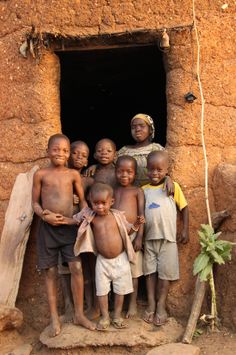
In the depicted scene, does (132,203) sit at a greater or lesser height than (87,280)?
greater

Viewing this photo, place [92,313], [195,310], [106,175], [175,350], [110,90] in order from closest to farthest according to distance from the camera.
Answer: [175,350], [195,310], [92,313], [106,175], [110,90]

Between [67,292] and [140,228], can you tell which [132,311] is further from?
[140,228]

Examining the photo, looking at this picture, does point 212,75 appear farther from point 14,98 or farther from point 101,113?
point 101,113

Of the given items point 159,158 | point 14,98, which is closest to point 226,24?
point 159,158

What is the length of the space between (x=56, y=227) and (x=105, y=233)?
40 centimetres

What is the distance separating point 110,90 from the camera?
775 centimetres

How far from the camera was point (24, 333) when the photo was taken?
4.21m

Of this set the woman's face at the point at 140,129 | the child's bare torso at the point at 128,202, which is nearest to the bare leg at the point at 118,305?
the child's bare torso at the point at 128,202

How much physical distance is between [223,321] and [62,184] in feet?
5.54

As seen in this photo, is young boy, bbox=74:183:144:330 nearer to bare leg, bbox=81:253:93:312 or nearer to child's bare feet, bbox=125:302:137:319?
child's bare feet, bbox=125:302:137:319

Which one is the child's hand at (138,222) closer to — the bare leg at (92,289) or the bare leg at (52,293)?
the bare leg at (92,289)

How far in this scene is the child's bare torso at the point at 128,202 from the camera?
404 centimetres

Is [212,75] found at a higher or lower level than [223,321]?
higher

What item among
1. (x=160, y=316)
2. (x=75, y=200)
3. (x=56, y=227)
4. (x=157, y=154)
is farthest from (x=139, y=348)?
(x=157, y=154)
